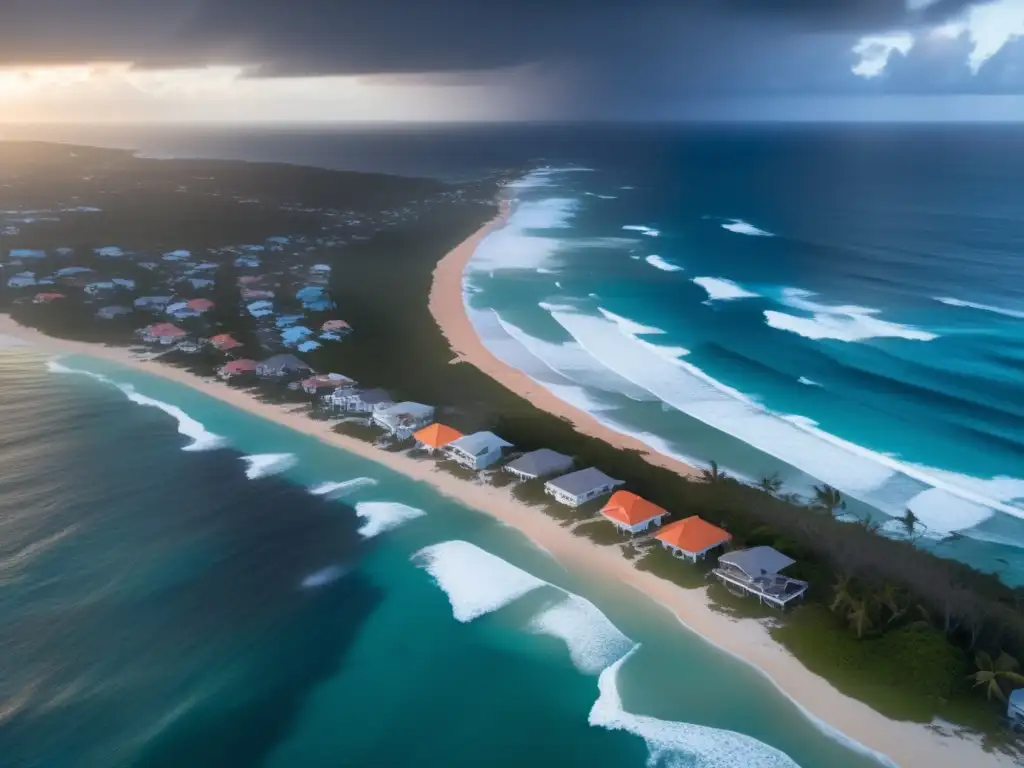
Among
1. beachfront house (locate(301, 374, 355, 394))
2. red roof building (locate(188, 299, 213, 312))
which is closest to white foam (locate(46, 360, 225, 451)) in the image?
beachfront house (locate(301, 374, 355, 394))

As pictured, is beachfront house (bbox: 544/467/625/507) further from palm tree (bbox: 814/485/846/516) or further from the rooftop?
palm tree (bbox: 814/485/846/516)

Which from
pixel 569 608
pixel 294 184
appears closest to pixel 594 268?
pixel 569 608

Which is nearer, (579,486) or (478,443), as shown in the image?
(579,486)

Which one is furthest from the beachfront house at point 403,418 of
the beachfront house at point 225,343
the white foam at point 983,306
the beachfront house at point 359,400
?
the white foam at point 983,306

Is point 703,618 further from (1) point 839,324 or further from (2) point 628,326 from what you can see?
(1) point 839,324

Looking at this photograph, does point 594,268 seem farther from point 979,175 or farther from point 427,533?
point 979,175

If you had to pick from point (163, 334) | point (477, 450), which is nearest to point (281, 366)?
point (163, 334)
